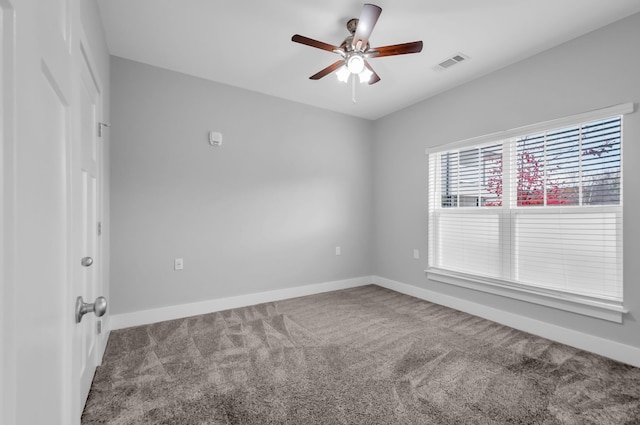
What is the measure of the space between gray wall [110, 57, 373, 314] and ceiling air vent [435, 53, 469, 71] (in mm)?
1632

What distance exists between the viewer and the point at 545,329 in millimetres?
2658

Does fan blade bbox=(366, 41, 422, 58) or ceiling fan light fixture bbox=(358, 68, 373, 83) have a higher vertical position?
fan blade bbox=(366, 41, 422, 58)

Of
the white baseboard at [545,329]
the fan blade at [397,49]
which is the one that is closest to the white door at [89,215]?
the fan blade at [397,49]

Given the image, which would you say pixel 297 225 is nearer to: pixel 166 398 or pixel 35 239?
pixel 166 398

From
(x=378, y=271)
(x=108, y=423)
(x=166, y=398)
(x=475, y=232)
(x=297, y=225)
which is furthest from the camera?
(x=378, y=271)

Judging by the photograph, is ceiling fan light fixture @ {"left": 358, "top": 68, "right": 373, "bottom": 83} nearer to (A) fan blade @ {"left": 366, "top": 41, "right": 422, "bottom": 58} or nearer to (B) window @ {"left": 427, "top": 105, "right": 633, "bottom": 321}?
(A) fan blade @ {"left": 366, "top": 41, "right": 422, "bottom": 58}

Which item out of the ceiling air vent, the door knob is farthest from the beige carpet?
the ceiling air vent

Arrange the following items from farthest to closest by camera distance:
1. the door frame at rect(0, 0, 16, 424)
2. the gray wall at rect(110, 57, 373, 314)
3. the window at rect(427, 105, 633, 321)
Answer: the gray wall at rect(110, 57, 373, 314), the window at rect(427, 105, 633, 321), the door frame at rect(0, 0, 16, 424)

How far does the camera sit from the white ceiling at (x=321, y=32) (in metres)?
2.14

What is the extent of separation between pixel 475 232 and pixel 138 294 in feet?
11.9

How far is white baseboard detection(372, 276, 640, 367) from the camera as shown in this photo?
2238 mm

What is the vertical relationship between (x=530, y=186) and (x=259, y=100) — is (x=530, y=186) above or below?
below

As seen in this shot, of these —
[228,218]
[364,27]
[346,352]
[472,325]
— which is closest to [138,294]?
[228,218]

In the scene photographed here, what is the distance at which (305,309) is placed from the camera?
338 centimetres
